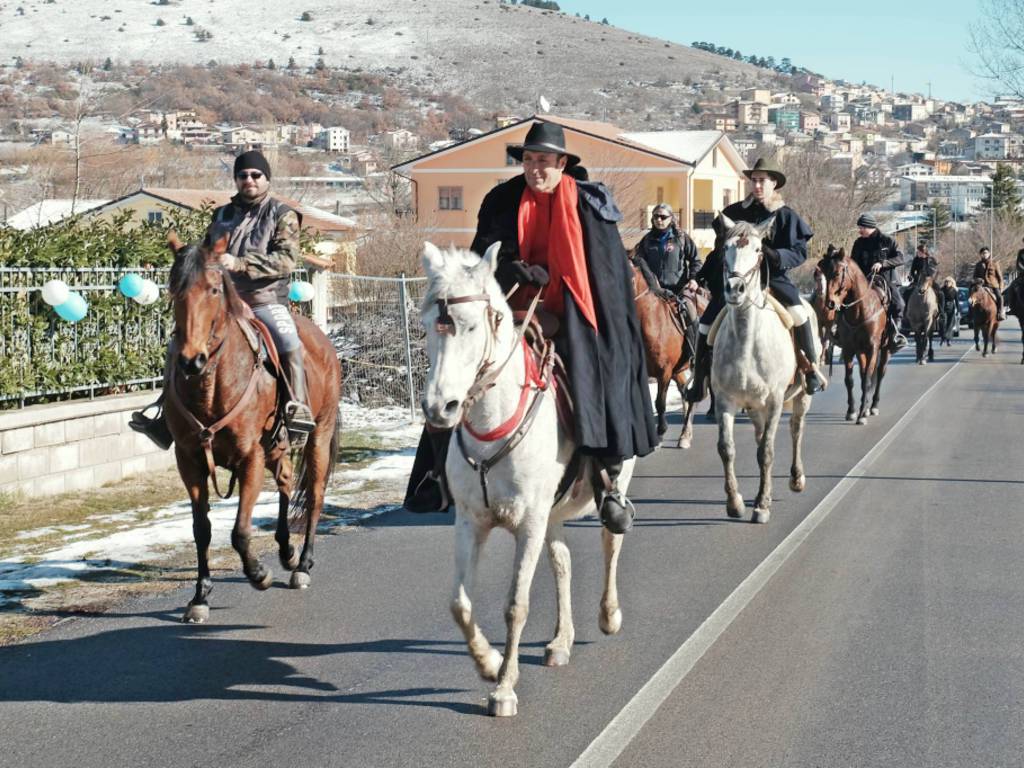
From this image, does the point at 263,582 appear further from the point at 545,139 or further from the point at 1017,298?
→ the point at 1017,298

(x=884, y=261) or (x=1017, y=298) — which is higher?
(x=884, y=261)

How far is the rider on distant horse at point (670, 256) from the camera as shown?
17.0 meters

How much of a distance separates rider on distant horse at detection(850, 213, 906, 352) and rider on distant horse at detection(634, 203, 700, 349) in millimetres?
4065

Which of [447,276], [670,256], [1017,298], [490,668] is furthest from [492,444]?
[1017,298]

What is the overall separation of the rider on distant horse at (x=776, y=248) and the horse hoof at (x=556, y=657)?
5.69m

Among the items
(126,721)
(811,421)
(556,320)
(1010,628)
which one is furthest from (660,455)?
(126,721)

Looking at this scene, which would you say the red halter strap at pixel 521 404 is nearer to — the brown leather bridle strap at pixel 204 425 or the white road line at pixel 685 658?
the white road line at pixel 685 658

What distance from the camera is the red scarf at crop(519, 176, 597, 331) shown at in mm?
6820

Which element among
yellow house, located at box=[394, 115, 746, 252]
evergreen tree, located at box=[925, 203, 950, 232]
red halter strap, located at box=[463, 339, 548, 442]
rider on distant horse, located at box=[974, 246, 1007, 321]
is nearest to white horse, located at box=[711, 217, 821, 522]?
red halter strap, located at box=[463, 339, 548, 442]

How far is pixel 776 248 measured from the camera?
1246 centimetres

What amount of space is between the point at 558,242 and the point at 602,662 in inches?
84.1

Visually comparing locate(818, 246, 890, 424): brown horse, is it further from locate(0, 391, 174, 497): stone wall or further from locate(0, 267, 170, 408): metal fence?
locate(0, 391, 174, 497): stone wall

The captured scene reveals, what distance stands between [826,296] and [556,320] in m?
12.2

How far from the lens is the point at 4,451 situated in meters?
11.9
